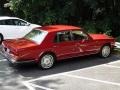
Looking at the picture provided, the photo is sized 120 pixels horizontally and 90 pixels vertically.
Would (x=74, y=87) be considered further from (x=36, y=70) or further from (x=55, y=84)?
(x=36, y=70)

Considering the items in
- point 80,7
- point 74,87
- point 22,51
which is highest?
point 80,7

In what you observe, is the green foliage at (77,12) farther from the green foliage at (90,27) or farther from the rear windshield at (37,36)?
the rear windshield at (37,36)

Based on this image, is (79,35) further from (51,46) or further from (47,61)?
(47,61)

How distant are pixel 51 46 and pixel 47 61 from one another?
0.56 m

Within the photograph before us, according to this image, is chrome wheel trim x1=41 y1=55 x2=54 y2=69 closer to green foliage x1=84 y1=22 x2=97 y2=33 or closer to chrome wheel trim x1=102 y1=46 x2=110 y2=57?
chrome wheel trim x1=102 y1=46 x2=110 y2=57

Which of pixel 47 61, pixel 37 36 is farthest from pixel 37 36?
pixel 47 61

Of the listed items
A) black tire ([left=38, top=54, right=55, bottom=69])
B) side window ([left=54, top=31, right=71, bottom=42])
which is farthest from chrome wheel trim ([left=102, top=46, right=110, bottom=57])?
black tire ([left=38, top=54, right=55, bottom=69])

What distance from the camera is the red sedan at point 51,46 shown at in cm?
1045

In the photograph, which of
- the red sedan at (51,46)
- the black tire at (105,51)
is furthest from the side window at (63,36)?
the black tire at (105,51)

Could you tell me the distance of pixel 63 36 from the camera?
11250 millimetres

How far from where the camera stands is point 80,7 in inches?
754

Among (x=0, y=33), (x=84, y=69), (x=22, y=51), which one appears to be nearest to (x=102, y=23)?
(x=0, y=33)

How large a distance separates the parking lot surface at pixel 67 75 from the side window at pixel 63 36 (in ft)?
3.31

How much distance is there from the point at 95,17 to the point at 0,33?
671 cm
